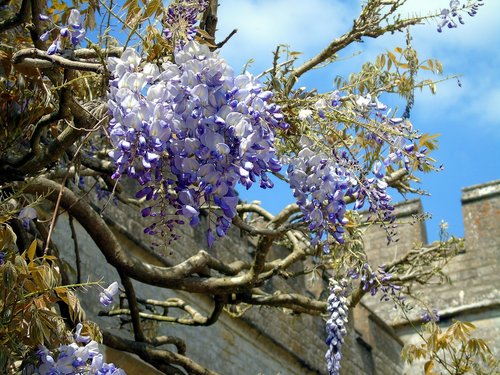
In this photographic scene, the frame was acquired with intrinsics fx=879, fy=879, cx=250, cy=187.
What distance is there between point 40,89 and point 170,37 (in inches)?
39.2

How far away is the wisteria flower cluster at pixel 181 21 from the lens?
3.17 m

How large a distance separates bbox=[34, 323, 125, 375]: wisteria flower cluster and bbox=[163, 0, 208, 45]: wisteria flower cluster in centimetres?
115

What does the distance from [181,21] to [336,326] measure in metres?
2.24

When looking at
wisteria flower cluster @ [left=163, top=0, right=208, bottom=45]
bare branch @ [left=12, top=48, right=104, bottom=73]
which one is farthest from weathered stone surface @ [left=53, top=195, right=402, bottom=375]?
wisteria flower cluster @ [left=163, top=0, right=208, bottom=45]

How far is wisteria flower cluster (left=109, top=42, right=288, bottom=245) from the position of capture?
9.15 ft

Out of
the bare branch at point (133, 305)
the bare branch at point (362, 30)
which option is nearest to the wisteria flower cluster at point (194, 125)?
the bare branch at point (362, 30)

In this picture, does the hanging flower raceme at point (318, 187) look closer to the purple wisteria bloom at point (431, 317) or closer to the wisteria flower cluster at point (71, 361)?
the wisteria flower cluster at point (71, 361)

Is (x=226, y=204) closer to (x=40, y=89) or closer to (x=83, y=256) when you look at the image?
(x=40, y=89)

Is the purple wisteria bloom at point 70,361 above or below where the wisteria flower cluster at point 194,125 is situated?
below

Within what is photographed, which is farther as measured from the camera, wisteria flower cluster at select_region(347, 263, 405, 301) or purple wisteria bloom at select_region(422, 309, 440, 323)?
purple wisteria bloom at select_region(422, 309, 440, 323)

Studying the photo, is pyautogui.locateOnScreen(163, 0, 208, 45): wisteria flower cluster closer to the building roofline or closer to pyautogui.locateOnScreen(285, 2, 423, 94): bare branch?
pyautogui.locateOnScreen(285, 2, 423, 94): bare branch

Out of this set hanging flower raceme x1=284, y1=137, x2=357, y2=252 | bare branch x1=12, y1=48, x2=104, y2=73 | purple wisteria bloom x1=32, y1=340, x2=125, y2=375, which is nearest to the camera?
purple wisteria bloom x1=32, y1=340, x2=125, y2=375

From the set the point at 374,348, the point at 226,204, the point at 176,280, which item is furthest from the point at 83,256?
the point at 374,348

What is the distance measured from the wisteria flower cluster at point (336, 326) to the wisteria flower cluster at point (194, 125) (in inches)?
79.1
